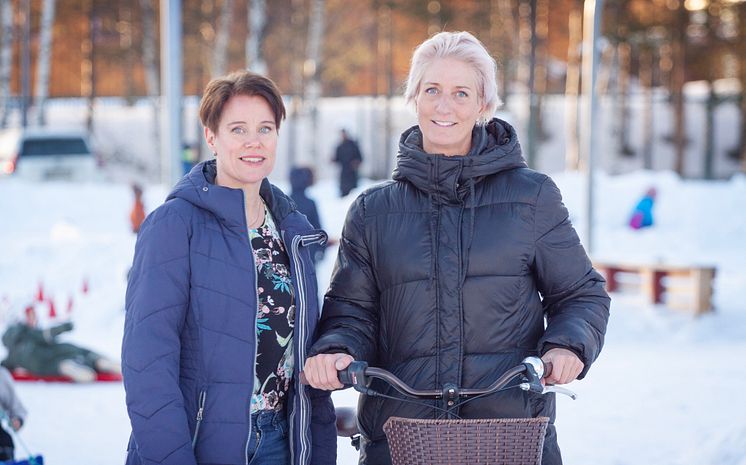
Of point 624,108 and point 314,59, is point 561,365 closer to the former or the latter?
point 314,59

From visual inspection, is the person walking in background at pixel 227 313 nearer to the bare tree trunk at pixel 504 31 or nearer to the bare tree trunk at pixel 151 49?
the bare tree trunk at pixel 151 49

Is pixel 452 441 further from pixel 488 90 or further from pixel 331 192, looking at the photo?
pixel 331 192

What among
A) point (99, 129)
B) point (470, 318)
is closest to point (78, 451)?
point (470, 318)

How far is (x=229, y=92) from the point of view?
342 cm

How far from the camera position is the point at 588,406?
328 inches

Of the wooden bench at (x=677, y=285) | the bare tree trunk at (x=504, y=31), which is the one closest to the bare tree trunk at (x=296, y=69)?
the bare tree trunk at (x=504, y=31)

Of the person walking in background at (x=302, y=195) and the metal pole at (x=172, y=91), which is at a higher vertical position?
the metal pole at (x=172, y=91)

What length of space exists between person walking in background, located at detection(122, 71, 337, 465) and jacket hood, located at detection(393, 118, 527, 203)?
48 centimetres

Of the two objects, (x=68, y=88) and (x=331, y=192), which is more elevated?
(x=68, y=88)

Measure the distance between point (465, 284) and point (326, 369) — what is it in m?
0.48

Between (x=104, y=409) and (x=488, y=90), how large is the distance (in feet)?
19.1

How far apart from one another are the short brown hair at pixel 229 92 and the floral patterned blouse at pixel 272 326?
401 millimetres

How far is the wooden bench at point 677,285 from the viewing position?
12.3 m

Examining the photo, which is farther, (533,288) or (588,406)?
(588,406)
